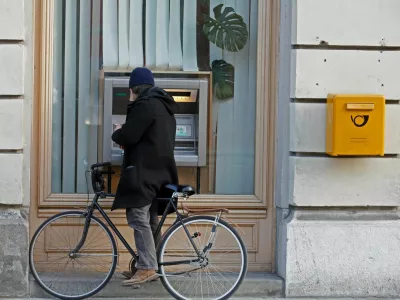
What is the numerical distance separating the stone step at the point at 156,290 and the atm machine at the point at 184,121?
3.46 feet

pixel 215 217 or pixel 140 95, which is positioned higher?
pixel 140 95

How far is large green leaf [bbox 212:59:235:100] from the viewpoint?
7.01 meters

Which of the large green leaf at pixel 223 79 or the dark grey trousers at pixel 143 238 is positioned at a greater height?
the large green leaf at pixel 223 79

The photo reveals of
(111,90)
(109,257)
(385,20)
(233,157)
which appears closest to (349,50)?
(385,20)

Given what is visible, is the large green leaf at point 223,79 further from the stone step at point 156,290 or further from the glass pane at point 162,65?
the stone step at point 156,290

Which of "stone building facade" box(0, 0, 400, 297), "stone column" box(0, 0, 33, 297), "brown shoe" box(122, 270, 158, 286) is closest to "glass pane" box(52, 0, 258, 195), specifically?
"stone building facade" box(0, 0, 400, 297)

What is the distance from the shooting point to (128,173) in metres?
6.08

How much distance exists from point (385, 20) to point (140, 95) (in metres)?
2.04

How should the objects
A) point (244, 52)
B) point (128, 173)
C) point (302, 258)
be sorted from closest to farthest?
point (128, 173)
point (302, 258)
point (244, 52)

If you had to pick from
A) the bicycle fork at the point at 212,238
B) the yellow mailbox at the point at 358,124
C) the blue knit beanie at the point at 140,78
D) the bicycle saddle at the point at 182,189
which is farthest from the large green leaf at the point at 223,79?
the bicycle fork at the point at 212,238

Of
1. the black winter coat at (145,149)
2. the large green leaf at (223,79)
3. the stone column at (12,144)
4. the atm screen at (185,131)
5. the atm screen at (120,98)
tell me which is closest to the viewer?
the black winter coat at (145,149)

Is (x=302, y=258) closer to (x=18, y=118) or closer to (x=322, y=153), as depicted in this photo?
(x=322, y=153)

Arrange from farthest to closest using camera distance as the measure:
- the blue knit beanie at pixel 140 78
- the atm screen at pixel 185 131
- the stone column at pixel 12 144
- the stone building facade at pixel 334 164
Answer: the atm screen at pixel 185 131
the stone building facade at pixel 334 164
the stone column at pixel 12 144
the blue knit beanie at pixel 140 78

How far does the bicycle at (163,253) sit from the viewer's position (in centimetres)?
612
